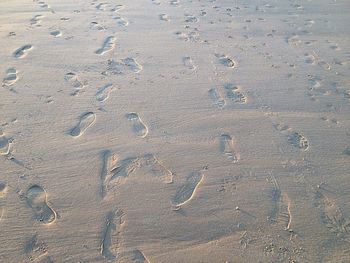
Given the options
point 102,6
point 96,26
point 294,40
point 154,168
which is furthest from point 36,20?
point 294,40

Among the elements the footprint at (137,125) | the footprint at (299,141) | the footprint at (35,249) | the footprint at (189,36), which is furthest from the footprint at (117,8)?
the footprint at (35,249)

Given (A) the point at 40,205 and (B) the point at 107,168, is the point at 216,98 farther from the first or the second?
(A) the point at 40,205

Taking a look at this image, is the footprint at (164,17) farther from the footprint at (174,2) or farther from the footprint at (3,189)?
the footprint at (3,189)

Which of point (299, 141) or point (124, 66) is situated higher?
point (124, 66)

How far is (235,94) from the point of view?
3150 millimetres

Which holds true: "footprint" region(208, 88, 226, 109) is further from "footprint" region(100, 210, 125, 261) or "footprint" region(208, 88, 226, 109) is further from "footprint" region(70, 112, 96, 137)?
"footprint" region(100, 210, 125, 261)

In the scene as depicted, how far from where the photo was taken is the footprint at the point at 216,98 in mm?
3014

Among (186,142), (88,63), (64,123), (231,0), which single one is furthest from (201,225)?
(231,0)

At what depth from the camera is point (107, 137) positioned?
8.57 ft

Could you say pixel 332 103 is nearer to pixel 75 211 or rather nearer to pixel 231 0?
pixel 75 211

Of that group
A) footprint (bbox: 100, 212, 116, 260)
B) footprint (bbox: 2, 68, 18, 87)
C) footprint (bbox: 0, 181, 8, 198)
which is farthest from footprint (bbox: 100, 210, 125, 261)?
footprint (bbox: 2, 68, 18, 87)

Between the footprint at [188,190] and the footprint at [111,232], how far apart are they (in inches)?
14.6

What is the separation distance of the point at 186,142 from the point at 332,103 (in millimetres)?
1528

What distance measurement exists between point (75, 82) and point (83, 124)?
67cm
